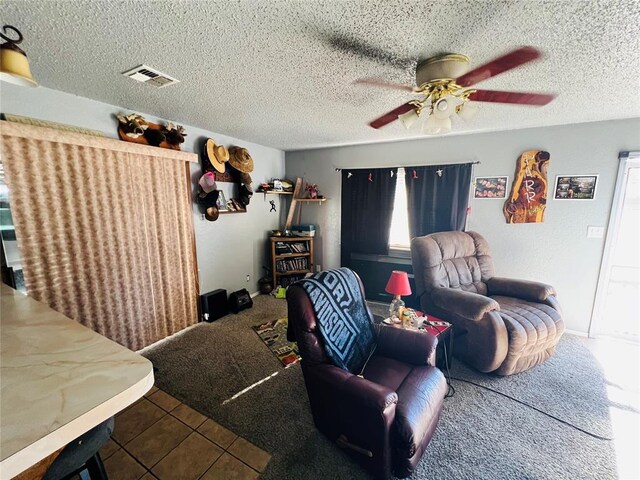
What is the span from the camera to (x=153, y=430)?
1.68m

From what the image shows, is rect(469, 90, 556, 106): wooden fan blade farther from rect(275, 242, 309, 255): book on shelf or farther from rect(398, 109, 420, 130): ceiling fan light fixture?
rect(275, 242, 309, 255): book on shelf

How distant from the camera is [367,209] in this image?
3879mm

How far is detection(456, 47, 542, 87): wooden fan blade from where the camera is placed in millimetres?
1262

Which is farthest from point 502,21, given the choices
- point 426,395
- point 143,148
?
point 143,148

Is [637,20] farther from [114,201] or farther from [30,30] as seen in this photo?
[114,201]

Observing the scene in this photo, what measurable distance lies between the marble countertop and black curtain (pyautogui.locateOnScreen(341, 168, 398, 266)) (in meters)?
3.34

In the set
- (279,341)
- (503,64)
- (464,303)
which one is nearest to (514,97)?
(503,64)

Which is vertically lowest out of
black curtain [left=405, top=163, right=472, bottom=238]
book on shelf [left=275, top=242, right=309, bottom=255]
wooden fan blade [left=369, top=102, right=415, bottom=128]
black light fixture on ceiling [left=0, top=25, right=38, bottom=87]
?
book on shelf [left=275, top=242, right=309, bottom=255]

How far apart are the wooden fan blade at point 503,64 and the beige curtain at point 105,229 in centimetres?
269

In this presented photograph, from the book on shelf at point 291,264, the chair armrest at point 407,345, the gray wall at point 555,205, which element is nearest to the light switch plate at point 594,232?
the gray wall at point 555,205

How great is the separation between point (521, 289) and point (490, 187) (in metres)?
1.25

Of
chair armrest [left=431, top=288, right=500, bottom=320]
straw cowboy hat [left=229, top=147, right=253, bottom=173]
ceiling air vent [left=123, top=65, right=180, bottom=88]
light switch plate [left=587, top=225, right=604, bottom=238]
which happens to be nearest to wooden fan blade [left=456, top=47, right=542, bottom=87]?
chair armrest [left=431, top=288, right=500, bottom=320]

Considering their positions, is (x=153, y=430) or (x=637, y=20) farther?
(x=153, y=430)

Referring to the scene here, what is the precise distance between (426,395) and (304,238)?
2.95 m
